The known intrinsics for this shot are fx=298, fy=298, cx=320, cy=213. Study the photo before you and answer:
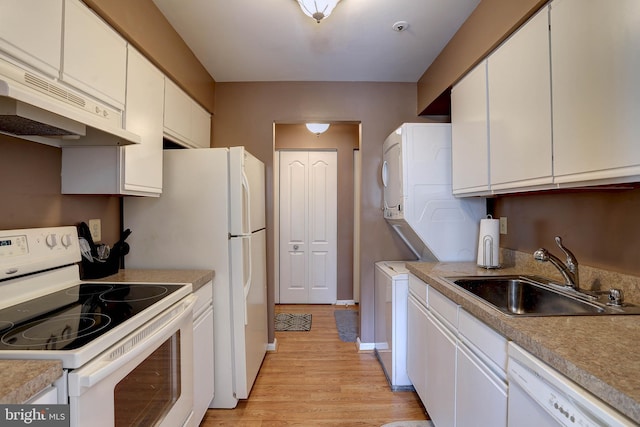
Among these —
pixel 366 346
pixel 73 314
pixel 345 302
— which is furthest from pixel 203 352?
pixel 345 302

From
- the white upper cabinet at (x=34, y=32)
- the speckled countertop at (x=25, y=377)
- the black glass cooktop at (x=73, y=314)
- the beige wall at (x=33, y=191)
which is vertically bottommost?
the speckled countertop at (x=25, y=377)

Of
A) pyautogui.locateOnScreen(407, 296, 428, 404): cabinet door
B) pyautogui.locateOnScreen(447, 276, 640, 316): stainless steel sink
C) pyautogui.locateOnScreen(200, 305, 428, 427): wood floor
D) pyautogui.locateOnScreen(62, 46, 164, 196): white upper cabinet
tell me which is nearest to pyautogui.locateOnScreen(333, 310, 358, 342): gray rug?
pyautogui.locateOnScreen(200, 305, 428, 427): wood floor

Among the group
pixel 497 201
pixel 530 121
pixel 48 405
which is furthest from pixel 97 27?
pixel 497 201

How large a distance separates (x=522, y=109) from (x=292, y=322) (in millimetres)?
2955

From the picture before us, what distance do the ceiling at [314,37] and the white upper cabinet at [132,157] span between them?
0.49 meters

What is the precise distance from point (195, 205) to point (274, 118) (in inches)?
49.1

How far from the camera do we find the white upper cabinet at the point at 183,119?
6.34 ft

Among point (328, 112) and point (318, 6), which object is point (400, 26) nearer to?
point (318, 6)

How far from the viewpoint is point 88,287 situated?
1.45 meters

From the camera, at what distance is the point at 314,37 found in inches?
80.3

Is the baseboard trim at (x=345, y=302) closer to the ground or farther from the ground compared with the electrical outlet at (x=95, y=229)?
closer to the ground

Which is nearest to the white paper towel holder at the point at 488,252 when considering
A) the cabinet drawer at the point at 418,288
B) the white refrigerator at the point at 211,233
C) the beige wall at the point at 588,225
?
the beige wall at the point at 588,225

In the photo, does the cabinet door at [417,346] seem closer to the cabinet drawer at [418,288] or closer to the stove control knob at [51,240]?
the cabinet drawer at [418,288]

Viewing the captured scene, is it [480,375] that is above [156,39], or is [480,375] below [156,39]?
below
